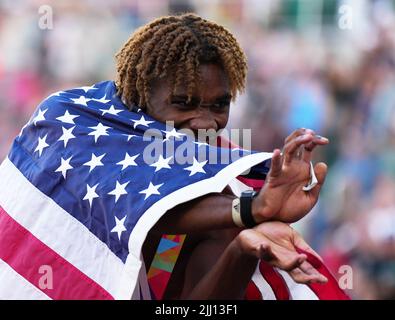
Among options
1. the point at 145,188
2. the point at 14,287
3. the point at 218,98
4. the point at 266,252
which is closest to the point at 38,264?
the point at 14,287

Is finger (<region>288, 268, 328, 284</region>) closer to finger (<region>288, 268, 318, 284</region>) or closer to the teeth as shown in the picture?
finger (<region>288, 268, 318, 284</region>)

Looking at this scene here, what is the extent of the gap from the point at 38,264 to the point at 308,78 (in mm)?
4410

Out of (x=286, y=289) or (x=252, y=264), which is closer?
(x=252, y=264)

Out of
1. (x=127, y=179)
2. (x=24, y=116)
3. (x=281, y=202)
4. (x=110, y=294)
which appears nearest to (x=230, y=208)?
(x=281, y=202)

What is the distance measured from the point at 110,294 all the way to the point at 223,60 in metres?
0.95

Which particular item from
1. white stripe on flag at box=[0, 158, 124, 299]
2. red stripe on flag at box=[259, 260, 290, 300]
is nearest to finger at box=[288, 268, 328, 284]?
white stripe on flag at box=[0, 158, 124, 299]

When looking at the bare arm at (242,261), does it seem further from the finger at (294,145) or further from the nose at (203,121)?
the nose at (203,121)

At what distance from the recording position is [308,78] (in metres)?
7.60

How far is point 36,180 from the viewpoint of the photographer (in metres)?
3.56

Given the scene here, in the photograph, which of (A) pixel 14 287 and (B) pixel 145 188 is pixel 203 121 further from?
(A) pixel 14 287

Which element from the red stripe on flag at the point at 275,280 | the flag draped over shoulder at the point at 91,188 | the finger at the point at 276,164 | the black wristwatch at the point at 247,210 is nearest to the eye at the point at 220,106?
the flag draped over shoulder at the point at 91,188

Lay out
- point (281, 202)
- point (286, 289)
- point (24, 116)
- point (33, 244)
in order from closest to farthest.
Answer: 1. point (281, 202)
2. point (33, 244)
3. point (286, 289)
4. point (24, 116)

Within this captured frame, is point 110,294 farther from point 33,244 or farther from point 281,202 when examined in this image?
point 281,202

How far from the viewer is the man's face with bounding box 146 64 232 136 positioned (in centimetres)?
356
